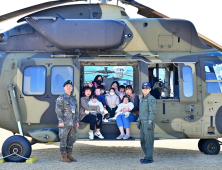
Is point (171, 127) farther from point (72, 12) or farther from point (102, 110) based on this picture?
point (72, 12)

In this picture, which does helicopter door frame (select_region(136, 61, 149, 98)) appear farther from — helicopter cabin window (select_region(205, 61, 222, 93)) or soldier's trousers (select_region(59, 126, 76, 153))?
soldier's trousers (select_region(59, 126, 76, 153))

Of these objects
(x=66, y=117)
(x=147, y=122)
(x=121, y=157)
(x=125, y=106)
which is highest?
(x=125, y=106)

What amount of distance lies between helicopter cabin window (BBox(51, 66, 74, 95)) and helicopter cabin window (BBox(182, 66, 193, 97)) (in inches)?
107

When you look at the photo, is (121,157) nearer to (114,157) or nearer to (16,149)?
(114,157)

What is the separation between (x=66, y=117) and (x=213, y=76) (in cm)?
370

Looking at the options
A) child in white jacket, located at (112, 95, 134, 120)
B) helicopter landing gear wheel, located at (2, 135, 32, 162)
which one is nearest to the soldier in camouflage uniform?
helicopter landing gear wheel, located at (2, 135, 32, 162)

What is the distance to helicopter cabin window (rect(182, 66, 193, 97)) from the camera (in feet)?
26.2

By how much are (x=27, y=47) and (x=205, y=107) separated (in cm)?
459

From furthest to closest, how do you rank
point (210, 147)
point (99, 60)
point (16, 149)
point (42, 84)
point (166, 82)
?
point (166, 82) < point (210, 147) < point (99, 60) < point (42, 84) < point (16, 149)

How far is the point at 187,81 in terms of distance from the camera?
8.04 meters

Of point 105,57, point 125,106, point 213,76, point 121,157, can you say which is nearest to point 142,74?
point 125,106

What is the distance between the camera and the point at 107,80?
18.1 m

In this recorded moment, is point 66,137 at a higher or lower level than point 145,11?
lower

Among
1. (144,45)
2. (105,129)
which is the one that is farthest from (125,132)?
(144,45)
